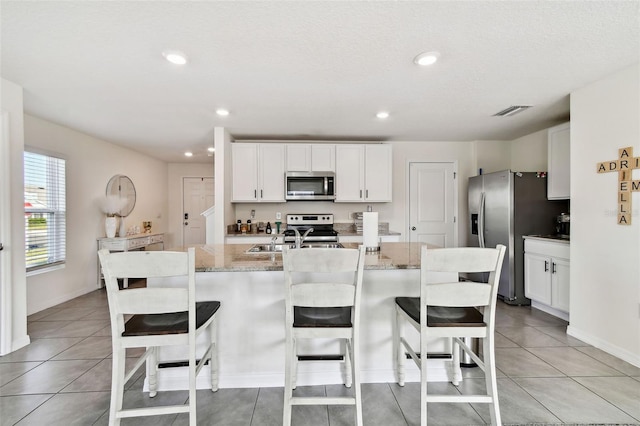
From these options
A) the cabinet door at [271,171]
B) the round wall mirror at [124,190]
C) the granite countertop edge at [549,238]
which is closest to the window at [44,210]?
the round wall mirror at [124,190]

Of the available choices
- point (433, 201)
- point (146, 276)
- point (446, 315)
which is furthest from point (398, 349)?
point (433, 201)

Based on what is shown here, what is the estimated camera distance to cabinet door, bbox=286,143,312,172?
4.13m

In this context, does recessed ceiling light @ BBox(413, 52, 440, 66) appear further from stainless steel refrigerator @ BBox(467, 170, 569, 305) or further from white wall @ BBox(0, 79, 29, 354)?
white wall @ BBox(0, 79, 29, 354)

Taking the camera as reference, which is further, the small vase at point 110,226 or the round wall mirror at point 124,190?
the round wall mirror at point 124,190

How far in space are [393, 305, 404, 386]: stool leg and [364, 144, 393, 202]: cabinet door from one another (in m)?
2.51

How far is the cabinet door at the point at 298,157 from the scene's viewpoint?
4.13 m

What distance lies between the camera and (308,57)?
1.98 m

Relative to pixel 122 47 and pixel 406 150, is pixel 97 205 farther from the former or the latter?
pixel 406 150

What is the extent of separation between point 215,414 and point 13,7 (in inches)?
98.4

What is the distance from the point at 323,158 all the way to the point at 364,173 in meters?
0.66

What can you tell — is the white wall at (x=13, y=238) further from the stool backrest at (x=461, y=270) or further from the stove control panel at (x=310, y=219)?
the stool backrest at (x=461, y=270)

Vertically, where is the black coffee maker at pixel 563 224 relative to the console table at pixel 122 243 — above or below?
above

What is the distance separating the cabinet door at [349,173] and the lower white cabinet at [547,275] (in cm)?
223

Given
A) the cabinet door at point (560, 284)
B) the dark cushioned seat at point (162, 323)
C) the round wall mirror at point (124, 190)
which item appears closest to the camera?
the dark cushioned seat at point (162, 323)
